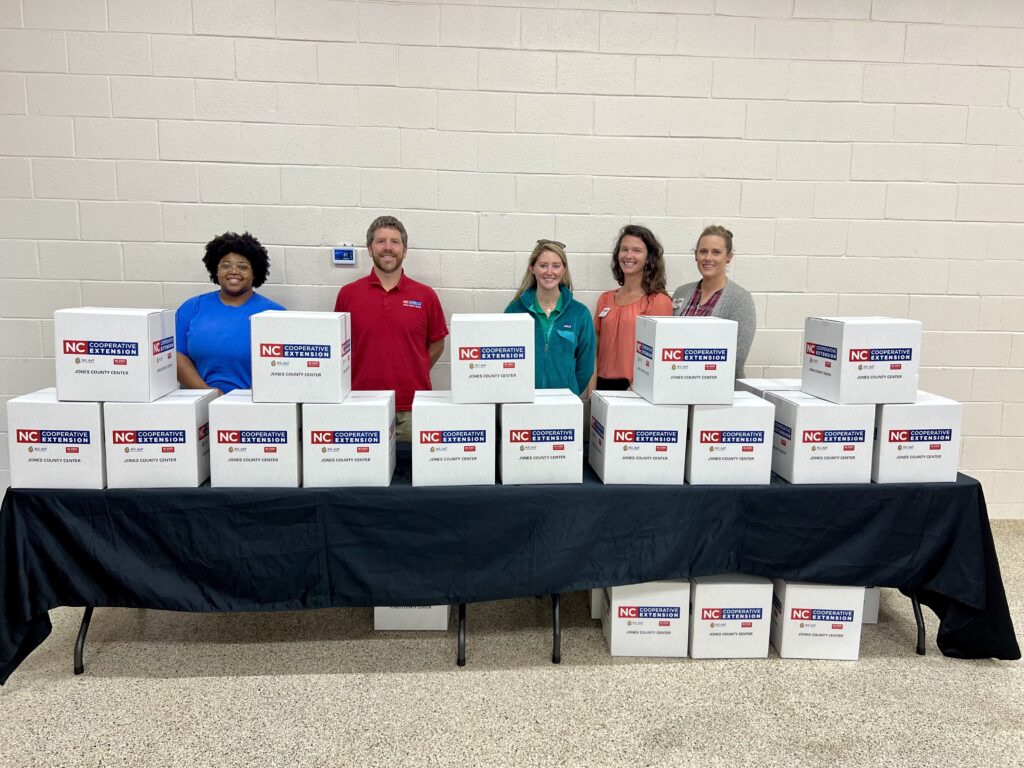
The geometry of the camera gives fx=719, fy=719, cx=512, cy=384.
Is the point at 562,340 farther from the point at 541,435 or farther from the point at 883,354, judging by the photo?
the point at 883,354

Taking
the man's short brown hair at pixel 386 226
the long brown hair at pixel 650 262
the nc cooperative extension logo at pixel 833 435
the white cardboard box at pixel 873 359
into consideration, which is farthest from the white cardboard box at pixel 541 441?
the man's short brown hair at pixel 386 226

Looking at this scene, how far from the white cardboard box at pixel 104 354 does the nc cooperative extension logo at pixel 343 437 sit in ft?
1.67

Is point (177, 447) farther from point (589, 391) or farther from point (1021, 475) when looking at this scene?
point (1021, 475)

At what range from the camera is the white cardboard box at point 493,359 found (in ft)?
7.22

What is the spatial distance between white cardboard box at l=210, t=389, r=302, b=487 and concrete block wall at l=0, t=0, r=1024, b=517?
54.3 inches

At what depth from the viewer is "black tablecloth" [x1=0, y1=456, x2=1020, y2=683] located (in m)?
2.19

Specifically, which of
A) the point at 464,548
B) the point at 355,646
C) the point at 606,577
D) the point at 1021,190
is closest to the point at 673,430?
the point at 606,577

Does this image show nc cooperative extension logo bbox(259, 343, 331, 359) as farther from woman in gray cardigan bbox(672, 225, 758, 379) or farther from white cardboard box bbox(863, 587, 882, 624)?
white cardboard box bbox(863, 587, 882, 624)

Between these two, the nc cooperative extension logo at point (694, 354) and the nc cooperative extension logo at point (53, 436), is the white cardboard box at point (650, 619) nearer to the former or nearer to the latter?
the nc cooperative extension logo at point (694, 354)

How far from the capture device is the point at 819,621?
2393 millimetres

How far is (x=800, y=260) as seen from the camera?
11.7ft

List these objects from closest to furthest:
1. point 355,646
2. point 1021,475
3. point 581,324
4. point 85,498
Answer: point 85,498
point 355,646
point 581,324
point 1021,475

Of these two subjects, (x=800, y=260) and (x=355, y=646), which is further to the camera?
(x=800, y=260)

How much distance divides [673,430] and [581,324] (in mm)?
859
